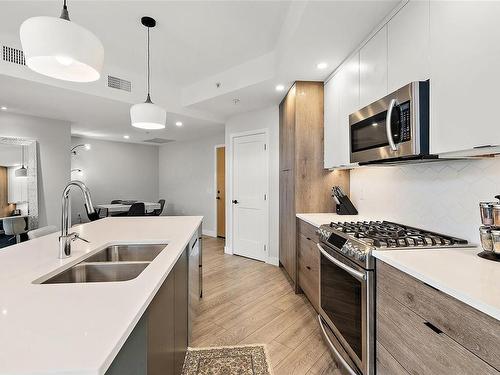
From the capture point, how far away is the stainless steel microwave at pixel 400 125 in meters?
1.38

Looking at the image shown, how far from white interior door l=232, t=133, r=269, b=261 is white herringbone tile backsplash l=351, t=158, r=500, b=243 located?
189cm

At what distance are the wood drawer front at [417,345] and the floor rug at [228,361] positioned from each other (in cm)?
88

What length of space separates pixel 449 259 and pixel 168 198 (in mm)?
7092

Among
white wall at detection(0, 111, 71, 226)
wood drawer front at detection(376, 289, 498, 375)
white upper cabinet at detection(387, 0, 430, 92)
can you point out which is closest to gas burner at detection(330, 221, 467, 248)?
wood drawer front at detection(376, 289, 498, 375)

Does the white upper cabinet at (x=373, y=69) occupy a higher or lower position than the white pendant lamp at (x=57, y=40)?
higher

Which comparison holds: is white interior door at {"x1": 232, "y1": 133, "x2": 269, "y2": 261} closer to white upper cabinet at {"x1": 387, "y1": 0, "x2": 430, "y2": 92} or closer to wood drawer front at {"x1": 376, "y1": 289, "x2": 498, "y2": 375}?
white upper cabinet at {"x1": 387, "y1": 0, "x2": 430, "y2": 92}

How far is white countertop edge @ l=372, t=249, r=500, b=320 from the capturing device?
73 cm

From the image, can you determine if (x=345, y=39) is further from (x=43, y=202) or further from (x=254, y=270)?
(x=43, y=202)

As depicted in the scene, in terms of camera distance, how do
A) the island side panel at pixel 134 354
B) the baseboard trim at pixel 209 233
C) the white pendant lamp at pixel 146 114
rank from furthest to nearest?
the baseboard trim at pixel 209 233 → the white pendant lamp at pixel 146 114 → the island side panel at pixel 134 354

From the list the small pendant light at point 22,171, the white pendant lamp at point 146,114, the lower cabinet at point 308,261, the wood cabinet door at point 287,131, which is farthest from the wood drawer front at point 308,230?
the small pendant light at point 22,171

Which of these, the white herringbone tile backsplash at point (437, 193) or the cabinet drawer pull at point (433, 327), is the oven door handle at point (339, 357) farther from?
the white herringbone tile backsplash at point (437, 193)

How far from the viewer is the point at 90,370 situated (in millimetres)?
489

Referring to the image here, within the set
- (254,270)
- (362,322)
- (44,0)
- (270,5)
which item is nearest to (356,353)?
(362,322)

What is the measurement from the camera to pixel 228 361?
1.74 meters
